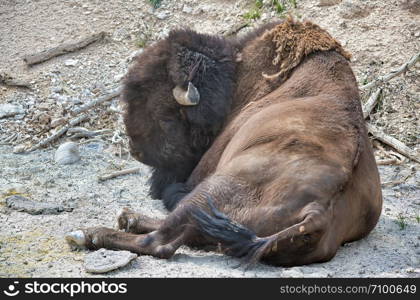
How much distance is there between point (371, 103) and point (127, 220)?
364 cm

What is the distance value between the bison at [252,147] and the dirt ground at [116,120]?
189 mm

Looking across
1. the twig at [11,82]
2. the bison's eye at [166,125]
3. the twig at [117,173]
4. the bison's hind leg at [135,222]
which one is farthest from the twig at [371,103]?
the twig at [11,82]

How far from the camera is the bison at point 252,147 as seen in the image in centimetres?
491

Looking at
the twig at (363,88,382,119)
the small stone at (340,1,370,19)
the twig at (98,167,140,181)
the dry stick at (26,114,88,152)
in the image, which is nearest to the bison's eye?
the twig at (98,167,140,181)

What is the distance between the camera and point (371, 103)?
834 cm

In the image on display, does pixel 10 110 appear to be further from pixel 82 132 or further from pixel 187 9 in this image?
pixel 187 9

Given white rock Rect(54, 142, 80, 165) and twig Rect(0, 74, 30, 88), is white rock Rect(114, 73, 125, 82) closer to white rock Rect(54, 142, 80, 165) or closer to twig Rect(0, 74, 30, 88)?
twig Rect(0, 74, 30, 88)

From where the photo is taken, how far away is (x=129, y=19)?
10773mm

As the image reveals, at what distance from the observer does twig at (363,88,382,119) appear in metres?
8.24

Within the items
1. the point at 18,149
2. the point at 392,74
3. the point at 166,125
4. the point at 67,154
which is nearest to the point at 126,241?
the point at 166,125

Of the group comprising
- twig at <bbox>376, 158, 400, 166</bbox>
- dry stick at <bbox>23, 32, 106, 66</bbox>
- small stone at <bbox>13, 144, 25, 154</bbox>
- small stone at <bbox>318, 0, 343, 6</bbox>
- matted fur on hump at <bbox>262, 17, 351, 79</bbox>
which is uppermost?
matted fur on hump at <bbox>262, 17, 351, 79</bbox>

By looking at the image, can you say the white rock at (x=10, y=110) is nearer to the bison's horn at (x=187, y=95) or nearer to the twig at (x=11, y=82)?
the twig at (x=11, y=82)

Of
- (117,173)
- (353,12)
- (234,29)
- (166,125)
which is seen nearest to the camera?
(166,125)

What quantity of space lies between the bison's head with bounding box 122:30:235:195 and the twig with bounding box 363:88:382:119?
232 centimetres
